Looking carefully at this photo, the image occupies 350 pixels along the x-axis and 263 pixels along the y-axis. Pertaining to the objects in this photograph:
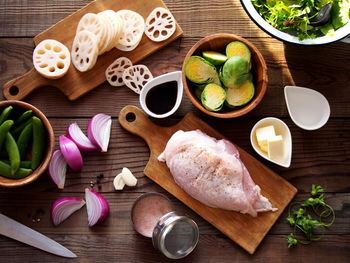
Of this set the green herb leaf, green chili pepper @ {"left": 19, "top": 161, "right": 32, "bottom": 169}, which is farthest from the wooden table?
green chili pepper @ {"left": 19, "top": 161, "right": 32, "bottom": 169}

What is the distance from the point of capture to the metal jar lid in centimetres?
176

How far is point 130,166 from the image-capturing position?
6.28 ft

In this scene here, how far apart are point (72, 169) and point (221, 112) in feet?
2.01

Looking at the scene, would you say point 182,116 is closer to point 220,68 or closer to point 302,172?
point 220,68

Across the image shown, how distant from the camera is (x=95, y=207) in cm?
187

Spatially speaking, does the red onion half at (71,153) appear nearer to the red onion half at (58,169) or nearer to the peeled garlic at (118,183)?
the red onion half at (58,169)

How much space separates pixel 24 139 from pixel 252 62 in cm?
89

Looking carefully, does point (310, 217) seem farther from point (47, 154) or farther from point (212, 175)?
point (47, 154)

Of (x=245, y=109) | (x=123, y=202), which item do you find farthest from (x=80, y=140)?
(x=245, y=109)

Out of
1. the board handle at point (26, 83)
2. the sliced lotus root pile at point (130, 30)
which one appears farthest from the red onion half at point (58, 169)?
the sliced lotus root pile at point (130, 30)

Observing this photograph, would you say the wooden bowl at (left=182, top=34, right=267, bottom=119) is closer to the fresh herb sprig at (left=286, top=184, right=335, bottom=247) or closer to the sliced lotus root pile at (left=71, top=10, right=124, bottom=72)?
the sliced lotus root pile at (left=71, top=10, right=124, bottom=72)

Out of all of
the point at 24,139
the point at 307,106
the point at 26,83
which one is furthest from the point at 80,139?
the point at 307,106

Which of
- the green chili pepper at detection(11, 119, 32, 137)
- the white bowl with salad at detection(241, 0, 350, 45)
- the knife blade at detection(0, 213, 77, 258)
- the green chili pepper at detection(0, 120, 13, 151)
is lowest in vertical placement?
the knife blade at detection(0, 213, 77, 258)

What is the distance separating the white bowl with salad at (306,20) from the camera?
66.5 inches
